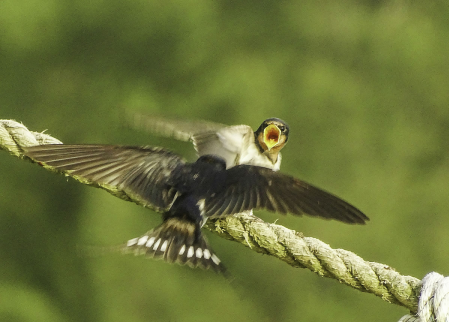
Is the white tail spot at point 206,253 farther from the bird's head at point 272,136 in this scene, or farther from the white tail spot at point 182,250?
the bird's head at point 272,136

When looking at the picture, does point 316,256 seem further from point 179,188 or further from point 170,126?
point 170,126

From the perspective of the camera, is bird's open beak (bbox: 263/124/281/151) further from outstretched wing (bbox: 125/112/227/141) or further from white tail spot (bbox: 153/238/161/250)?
white tail spot (bbox: 153/238/161/250)

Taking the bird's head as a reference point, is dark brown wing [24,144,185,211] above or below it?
below

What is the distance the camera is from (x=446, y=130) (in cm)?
153

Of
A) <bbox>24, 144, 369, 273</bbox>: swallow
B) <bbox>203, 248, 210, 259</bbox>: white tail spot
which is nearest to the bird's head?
<bbox>24, 144, 369, 273</bbox>: swallow

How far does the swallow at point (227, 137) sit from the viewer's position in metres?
1.06

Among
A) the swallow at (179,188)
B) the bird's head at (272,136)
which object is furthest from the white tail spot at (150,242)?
the bird's head at (272,136)

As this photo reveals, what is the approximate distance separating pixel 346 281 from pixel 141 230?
37.5 inches

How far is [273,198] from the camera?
0.72m

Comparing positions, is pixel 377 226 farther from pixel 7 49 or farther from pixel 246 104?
pixel 7 49

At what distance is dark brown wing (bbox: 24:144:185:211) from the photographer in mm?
737

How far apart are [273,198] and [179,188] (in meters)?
0.17

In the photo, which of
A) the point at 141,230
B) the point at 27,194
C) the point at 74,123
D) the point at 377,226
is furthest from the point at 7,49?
the point at 377,226

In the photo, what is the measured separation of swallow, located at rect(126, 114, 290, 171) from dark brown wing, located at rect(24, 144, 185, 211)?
230 mm
